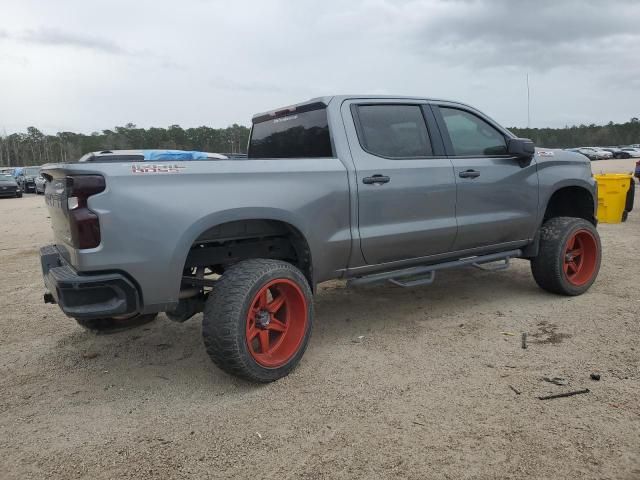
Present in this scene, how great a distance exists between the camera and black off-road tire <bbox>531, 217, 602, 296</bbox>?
491cm

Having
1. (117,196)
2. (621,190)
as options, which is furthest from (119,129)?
(117,196)

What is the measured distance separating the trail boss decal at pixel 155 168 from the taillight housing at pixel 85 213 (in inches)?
7.6

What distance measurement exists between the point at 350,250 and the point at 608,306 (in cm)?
260

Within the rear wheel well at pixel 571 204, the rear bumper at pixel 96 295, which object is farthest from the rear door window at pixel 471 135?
the rear bumper at pixel 96 295

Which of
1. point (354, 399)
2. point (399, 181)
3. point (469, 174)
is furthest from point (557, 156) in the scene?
point (354, 399)

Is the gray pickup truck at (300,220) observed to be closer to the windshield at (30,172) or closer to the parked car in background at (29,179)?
the parked car in background at (29,179)

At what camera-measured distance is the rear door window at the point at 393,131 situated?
3.99m

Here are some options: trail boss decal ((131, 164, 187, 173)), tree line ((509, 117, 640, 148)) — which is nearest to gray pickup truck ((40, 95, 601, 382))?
trail boss decal ((131, 164, 187, 173))

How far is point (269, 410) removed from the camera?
3.01 m

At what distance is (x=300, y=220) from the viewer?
3.50m

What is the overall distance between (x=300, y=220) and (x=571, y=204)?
137 inches

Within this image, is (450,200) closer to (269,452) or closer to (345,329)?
(345,329)

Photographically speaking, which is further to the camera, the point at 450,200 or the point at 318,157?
the point at 450,200

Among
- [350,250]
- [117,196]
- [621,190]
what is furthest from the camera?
[621,190]
